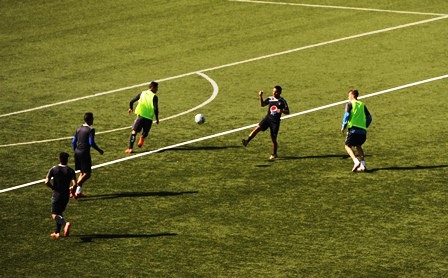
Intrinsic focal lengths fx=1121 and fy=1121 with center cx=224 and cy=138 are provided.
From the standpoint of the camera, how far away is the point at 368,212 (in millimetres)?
27203

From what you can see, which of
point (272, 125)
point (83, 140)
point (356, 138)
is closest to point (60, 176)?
point (83, 140)

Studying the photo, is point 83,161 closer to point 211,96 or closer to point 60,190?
point 60,190

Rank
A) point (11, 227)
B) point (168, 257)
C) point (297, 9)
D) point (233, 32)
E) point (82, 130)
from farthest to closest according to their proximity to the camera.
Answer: point (297, 9) < point (233, 32) < point (82, 130) < point (11, 227) < point (168, 257)

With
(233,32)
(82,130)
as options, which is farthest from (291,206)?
(233,32)

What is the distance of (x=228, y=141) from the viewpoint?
114 feet

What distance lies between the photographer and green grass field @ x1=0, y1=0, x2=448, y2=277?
24.6m

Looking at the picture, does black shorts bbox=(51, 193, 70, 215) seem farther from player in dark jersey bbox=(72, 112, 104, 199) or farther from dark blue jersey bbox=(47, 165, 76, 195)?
player in dark jersey bbox=(72, 112, 104, 199)

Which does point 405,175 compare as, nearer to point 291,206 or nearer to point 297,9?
point 291,206

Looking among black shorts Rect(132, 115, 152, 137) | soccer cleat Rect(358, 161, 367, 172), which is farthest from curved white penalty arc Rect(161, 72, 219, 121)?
soccer cleat Rect(358, 161, 367, 172)

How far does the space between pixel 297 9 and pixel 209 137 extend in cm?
2146

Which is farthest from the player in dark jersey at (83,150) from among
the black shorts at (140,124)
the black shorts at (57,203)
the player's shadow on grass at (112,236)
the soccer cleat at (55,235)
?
the black shorts at (140,124)

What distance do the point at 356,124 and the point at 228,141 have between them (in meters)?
5.26

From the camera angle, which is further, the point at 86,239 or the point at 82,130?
the point at 82,130

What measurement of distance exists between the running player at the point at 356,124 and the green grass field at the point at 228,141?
427mm
